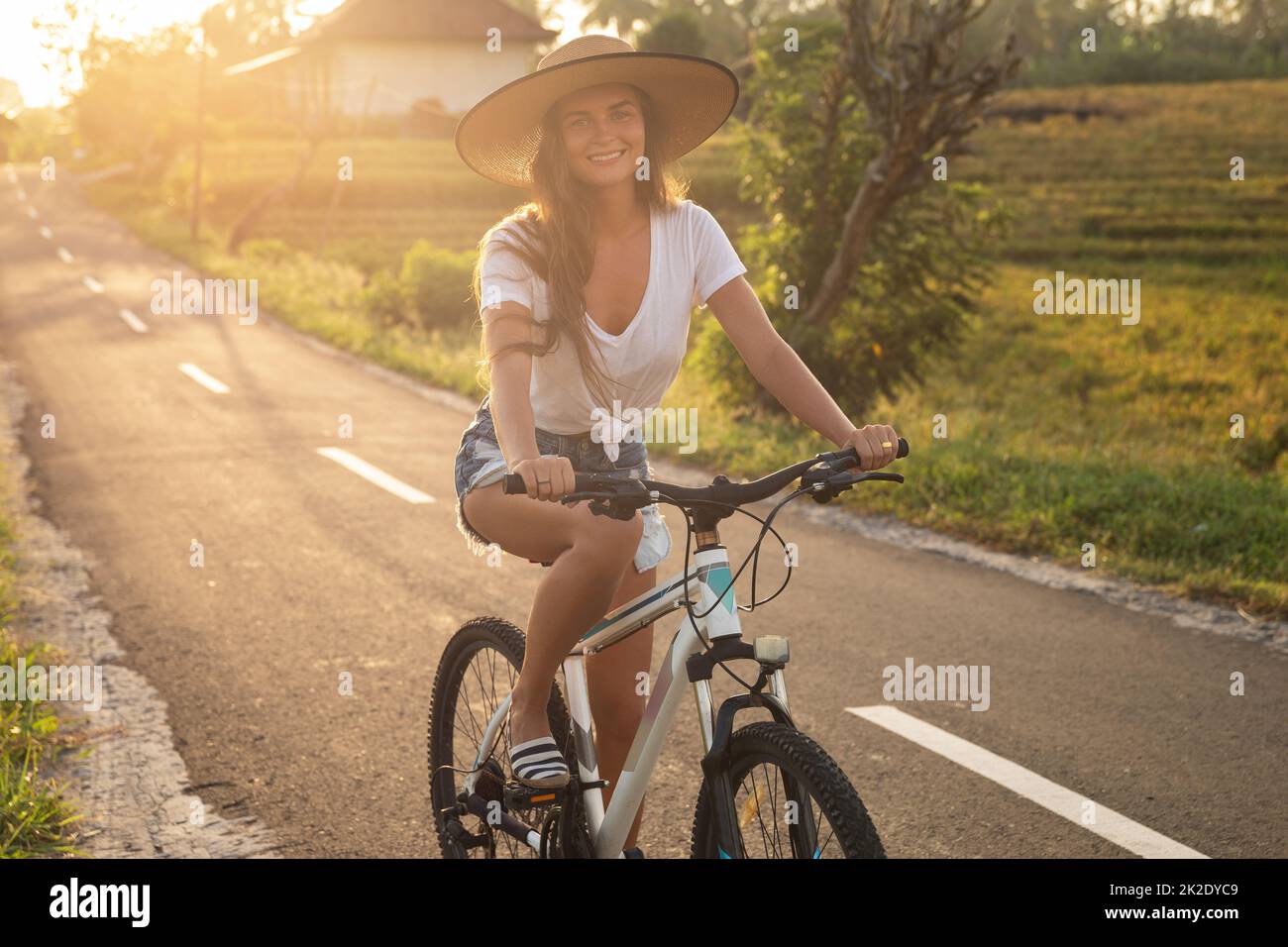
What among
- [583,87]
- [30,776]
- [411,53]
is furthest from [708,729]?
[411,53]

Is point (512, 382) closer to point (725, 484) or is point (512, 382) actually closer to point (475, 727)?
point (725, 484)

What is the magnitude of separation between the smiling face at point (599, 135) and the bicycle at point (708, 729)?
2.83 feet

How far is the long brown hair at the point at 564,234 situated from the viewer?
2920 mm

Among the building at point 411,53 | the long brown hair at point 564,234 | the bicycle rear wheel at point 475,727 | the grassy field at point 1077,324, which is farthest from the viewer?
the building at point 411,53

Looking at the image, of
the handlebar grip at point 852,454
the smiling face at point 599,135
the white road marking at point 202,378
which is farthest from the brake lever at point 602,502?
the white road marking at point 202,378

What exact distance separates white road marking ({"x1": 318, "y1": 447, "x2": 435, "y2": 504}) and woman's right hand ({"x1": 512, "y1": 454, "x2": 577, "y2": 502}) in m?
6.76

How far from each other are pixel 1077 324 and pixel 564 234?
948 inches

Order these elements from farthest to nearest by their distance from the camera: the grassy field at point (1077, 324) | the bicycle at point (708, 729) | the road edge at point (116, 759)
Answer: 1. the grassy field at point (1077, 324)
2. the road edge at point (116, 759)
3. the bicycle at point (708, 729)

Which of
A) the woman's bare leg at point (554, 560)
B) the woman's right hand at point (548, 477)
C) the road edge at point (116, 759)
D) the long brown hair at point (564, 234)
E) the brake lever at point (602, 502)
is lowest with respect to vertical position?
the road edge at point (116, 759)

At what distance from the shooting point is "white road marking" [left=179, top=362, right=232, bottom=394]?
14227mm

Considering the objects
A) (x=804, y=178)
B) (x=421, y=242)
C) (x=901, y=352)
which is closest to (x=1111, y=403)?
(x=901, y=352)

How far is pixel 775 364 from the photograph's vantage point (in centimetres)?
301

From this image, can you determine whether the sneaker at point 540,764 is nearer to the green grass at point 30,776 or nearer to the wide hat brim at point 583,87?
the wide hat brim at point 583,87
